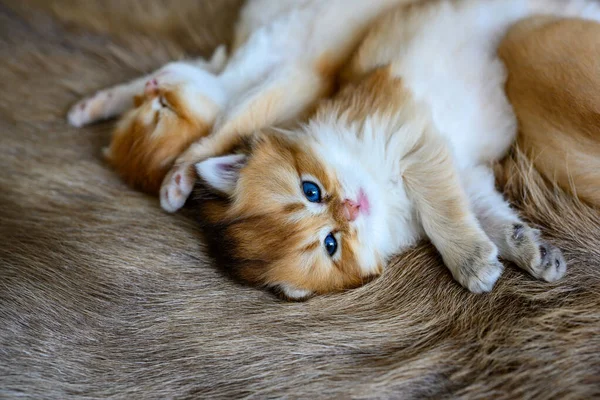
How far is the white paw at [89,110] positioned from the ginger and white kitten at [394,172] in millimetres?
526

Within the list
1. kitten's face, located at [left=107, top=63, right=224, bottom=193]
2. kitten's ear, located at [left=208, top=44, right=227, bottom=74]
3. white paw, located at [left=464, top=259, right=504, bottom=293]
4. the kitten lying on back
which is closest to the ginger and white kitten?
white paw, located at [left=464, top=259, right=504, bottom=293]

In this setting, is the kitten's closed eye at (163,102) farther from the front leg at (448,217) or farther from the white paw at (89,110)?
the front leg at (448,217)

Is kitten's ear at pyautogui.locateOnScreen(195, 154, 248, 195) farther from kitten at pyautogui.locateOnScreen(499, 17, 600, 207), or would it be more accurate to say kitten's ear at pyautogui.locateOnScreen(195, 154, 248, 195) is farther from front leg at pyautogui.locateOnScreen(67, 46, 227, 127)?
kitten at pyautogui.locateOnScreen(499, 17, 600, 207)

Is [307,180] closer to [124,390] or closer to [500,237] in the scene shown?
[500,237]

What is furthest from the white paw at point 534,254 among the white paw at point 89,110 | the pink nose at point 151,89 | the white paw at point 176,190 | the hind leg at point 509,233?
the white paw at point 89,110

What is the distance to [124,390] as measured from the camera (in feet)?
3.63

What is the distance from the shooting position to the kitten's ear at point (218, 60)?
188 centimetres

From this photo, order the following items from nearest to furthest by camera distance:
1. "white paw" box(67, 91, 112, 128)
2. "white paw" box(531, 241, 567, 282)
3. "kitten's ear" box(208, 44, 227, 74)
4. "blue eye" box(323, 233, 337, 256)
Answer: "white paw" box(531, 241, 567, 282) < "blue eye" box(323, 233, 337, 256) < "white paw" box(67, 91, 112, 128) < "kitten's ear" box(208, 44, 227, 74)

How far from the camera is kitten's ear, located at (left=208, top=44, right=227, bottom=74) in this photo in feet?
6.18

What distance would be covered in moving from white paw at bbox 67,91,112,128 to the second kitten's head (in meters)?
0.09

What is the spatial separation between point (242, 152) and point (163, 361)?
59cm

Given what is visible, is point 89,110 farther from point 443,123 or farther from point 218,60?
point 443,123

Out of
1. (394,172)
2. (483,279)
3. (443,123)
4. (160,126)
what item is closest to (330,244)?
(394,172)

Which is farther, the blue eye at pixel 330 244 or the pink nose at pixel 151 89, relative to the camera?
the pink nose at pixel 151 89
